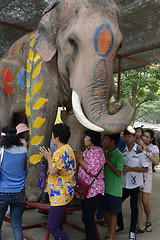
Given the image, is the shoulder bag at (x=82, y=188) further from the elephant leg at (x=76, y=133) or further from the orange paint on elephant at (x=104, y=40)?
the orange paint on elephant at (x=104, y=40)

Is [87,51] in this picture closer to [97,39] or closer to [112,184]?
[97,39]

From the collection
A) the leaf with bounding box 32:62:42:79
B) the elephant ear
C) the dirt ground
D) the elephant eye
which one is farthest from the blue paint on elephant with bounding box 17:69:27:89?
the dirt ground

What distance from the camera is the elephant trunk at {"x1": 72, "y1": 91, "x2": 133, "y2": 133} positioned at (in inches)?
110

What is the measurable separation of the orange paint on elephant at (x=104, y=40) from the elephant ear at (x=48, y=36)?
0.72 metres

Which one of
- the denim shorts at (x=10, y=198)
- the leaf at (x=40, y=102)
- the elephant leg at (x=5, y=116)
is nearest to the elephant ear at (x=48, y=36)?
the leaf at (x=40, y=102)

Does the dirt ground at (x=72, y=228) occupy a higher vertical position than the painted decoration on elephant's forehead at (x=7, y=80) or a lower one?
lower

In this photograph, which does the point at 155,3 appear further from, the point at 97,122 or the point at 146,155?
the point at 97,122

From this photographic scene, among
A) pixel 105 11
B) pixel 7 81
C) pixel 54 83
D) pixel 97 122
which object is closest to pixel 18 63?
pixel 7 81

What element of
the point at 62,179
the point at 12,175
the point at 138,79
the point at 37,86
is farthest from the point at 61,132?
the point at 138,79

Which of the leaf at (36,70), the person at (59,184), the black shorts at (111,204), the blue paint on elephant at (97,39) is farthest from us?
the leaf at (36,70)

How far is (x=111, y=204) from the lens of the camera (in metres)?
3.46

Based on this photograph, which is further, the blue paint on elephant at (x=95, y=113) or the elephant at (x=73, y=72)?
the elephant at (x=73, y=72)

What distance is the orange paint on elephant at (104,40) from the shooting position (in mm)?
3318

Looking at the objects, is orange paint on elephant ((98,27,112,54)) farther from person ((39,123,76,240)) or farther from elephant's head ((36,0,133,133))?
person ((39,123,76,240))
